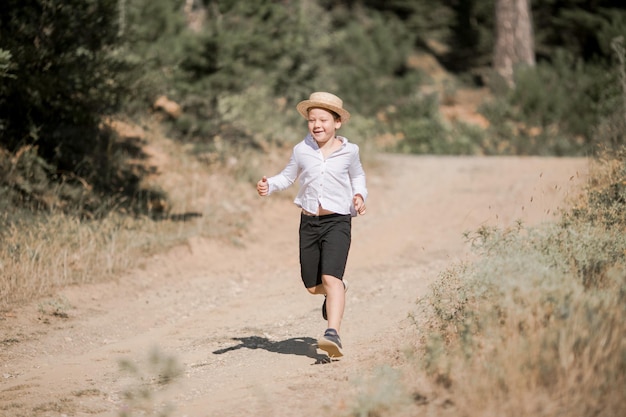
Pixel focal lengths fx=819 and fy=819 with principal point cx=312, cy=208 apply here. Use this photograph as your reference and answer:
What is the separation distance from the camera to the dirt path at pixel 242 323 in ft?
16.1

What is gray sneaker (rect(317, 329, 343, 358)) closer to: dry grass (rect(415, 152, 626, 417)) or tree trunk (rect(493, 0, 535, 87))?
dry grass (rect(415, 152, 626, 417))

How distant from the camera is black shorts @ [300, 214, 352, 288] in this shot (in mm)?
5438

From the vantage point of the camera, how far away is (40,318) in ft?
22.9

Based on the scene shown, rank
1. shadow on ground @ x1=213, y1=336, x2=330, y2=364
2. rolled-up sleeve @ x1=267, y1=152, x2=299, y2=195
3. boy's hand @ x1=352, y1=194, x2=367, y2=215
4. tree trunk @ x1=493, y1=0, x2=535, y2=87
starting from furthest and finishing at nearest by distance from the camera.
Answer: tree trunk @ x1=493, y1=0, x2=535, y2=87, shadow on ground @ x1=213, y1=336, x2=330, y2=364, rolled-up sleeve @ x1=267, y1=152, x2=299, y2=195, boy's hand @ x1=352, y1=194, x2=367, y2=215

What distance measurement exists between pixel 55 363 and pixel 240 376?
1.46m

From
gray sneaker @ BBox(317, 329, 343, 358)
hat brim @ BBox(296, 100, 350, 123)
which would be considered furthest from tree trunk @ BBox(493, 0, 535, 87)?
gray sneaker @ BBox(317, 329, 343, 358)

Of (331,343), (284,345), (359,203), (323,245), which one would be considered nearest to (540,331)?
(331,343)

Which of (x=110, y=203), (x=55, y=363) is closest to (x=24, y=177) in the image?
(x=110, y=203)

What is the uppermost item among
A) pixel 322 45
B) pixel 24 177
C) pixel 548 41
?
pixel 548 41

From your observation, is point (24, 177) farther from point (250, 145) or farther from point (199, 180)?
point (250, 145)

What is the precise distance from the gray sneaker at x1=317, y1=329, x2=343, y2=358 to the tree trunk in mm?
17980

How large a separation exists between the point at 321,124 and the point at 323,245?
0.81 meters

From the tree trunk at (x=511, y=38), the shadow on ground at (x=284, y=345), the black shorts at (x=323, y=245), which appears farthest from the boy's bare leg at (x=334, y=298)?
the tree trunk at (x=511, y=38)

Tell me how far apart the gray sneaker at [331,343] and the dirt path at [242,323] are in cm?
10
